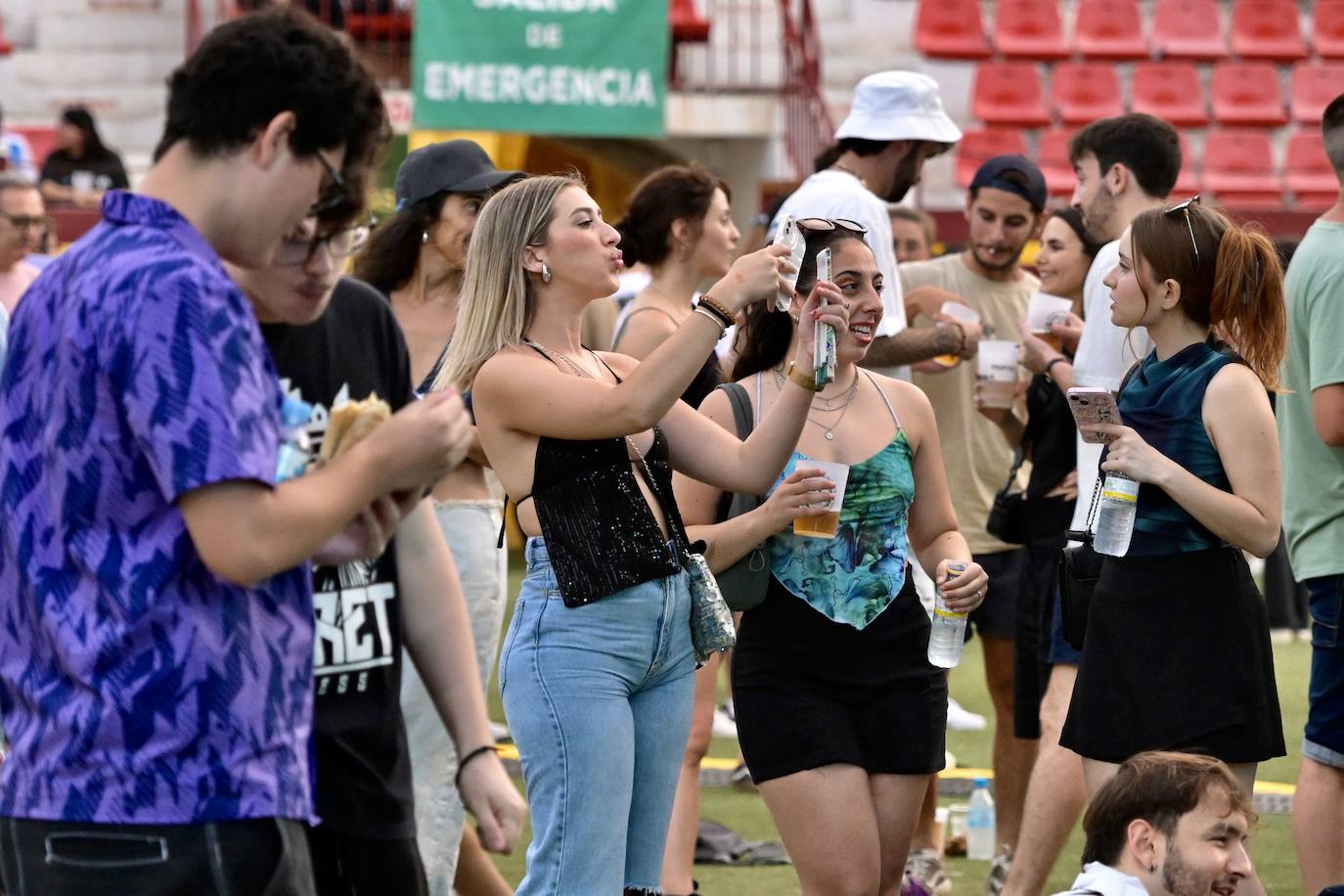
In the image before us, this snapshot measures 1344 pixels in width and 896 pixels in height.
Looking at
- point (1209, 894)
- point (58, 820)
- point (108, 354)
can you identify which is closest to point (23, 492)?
point (108, 354)

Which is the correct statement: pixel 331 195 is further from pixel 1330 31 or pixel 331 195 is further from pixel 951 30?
pixel 1330 31

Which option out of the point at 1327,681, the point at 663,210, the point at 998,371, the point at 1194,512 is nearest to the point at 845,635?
the point at 1194,512

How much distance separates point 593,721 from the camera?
11.2ft

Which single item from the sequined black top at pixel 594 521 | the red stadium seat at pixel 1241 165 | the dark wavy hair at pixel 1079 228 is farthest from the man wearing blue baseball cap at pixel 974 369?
the red stadium seat at pixel 1241 165

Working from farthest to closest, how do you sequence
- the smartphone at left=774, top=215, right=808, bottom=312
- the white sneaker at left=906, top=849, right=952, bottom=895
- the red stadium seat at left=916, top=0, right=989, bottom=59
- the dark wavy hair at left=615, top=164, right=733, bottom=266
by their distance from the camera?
the red stadium seat at left=916, top=0, right=989, bottom=59
the dark wavy hair at left=615, top=164, right=733, bottom=266
the white sneaker at left=906, top=849, right=952, bottom=895
the smartphone at left=774, top=215, right=808, bottom=312

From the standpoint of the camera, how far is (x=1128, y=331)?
427cm

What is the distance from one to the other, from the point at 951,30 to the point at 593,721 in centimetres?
1324

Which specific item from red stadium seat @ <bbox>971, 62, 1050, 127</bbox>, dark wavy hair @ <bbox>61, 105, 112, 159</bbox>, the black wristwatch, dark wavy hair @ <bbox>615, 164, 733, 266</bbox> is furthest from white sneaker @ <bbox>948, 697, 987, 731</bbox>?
red stadium seat @ <bbox>971, 62, 1050, 127</bbox>

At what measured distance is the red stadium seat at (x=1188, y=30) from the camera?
15.8 metres

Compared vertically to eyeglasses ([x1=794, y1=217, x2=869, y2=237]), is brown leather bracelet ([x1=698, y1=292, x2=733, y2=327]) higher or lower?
lower

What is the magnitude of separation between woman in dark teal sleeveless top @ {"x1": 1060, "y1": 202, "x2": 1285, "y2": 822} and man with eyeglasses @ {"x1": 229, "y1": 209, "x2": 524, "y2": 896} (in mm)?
1704

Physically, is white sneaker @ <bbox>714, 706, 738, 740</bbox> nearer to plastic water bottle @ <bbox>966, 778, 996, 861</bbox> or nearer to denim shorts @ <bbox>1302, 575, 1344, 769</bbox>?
plastic water bottle @ <bbox>966, 778, 996, 861</bbox>

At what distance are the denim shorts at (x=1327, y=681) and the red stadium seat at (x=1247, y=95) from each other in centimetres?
1175

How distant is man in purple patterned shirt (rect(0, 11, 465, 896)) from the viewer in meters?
2.06
